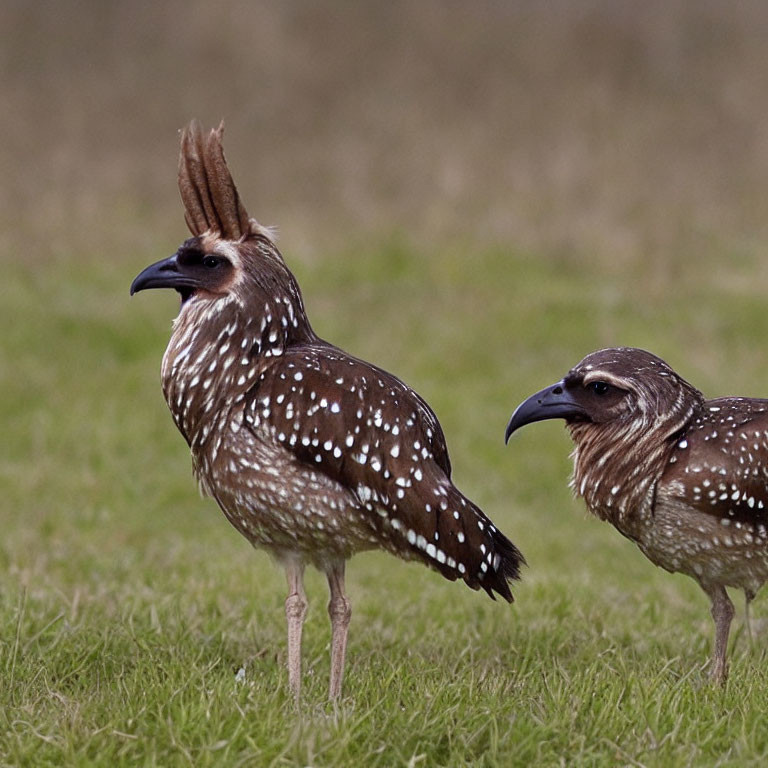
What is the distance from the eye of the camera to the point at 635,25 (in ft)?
68.9

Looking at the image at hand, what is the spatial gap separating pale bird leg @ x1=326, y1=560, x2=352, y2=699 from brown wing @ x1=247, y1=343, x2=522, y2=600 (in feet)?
1.40

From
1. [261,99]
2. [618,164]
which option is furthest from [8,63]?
[618,164]

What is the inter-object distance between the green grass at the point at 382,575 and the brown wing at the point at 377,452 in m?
0.59

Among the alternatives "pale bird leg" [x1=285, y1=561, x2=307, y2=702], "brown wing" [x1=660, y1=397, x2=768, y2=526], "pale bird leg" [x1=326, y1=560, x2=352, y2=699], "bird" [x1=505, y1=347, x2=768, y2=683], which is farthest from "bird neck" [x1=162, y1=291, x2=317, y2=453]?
"brown wing" [x1=660, y1=397, x2=768, y2=526]

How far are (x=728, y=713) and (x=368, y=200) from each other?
13.6 m

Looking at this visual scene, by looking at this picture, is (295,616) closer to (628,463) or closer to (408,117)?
(628,463)

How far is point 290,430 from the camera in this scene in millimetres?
5613

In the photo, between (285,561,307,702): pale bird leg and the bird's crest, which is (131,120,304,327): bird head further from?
(285,561,307,702): pale bird leg

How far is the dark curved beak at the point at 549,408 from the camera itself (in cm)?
619

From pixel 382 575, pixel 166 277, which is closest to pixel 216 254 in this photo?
pixel 166 277

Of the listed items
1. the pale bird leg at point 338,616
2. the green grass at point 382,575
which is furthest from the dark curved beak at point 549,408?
the green grass at point 382,575

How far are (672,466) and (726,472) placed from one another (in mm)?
252

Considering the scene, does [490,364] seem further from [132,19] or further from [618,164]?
[132,19]

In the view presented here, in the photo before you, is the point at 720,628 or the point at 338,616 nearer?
the point at 338,616
